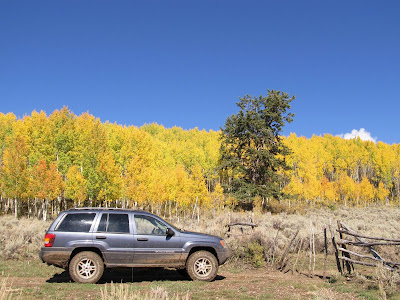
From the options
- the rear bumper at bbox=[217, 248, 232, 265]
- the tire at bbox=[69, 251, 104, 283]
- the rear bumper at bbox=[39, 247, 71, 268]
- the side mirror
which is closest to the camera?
the rear bumper at bbox=[39, 247, 71, 268]

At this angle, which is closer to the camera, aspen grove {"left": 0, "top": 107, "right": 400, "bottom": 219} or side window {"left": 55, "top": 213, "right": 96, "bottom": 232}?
side window {"left": 55, "top": 213, "right": 96, "bottom": 232}

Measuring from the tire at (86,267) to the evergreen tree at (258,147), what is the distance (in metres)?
29.8

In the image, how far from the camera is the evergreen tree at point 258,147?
3712 centimetres

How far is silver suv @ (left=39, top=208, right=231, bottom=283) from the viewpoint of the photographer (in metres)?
7.39

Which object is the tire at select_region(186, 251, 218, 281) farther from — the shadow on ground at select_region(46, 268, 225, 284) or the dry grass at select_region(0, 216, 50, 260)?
the dry grass at select_region(0, 216, 50, 260)

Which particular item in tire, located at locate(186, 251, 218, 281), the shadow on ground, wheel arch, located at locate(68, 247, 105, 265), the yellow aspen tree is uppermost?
the yellow aspen tree

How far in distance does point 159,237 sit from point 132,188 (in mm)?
26261

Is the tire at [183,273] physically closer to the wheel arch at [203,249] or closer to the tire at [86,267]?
the wheel arch at [203,249]

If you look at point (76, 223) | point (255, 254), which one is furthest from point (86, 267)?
point (255, 254)

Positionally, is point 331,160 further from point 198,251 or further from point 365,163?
point 198,251

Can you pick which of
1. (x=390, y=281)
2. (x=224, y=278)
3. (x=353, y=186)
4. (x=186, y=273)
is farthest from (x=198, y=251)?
(x=353, y=186)

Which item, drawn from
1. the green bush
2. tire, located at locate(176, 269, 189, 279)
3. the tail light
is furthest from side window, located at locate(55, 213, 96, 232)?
the green bush

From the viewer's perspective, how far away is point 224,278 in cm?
867

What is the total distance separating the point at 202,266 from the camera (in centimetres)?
801
